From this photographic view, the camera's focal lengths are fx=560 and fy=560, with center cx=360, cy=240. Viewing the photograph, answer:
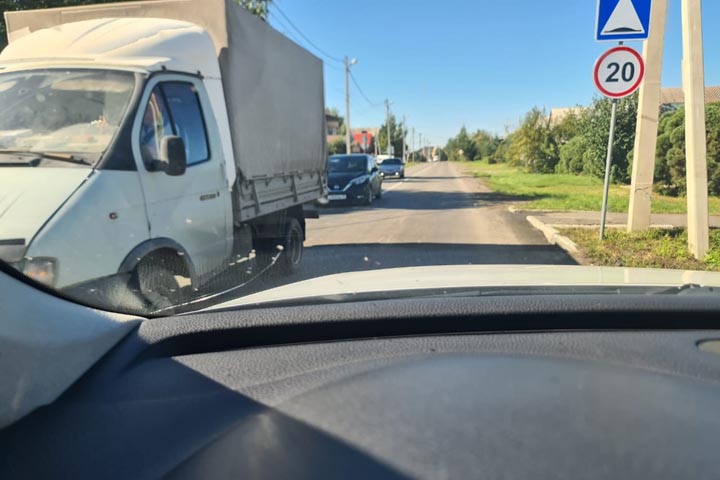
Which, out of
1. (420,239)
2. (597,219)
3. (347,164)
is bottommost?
(597,219)

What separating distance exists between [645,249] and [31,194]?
294 inches

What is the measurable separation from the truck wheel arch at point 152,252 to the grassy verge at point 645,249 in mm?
5209

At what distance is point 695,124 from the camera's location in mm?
7203

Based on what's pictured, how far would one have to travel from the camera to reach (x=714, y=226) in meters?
9.92

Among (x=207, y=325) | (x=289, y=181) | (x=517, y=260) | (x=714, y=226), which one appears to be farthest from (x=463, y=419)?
(x=714, y=226)

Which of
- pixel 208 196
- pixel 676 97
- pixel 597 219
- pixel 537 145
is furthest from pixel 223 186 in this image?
pixel 537 145

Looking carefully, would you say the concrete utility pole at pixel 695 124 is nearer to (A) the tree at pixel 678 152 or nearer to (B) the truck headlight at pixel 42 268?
(B) the truck headlight at pixel 42 268

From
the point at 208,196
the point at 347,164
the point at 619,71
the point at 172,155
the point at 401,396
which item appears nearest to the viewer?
the point at 401,396

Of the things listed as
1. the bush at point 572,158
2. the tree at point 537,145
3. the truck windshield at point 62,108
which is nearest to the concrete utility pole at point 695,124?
the truck windshield at point 62,108

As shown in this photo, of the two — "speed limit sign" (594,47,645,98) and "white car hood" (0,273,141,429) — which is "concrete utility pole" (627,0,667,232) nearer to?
"speed limit sign" (594,47,645,98)

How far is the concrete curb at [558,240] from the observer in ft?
26.0

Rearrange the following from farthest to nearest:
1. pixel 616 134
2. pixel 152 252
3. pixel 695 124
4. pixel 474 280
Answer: pixel 616 134
pixel 695 124
pixel 152 252
pixel 474 280

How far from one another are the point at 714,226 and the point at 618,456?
1031 centimetres

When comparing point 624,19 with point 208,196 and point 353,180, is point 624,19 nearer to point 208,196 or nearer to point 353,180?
point 208,196
